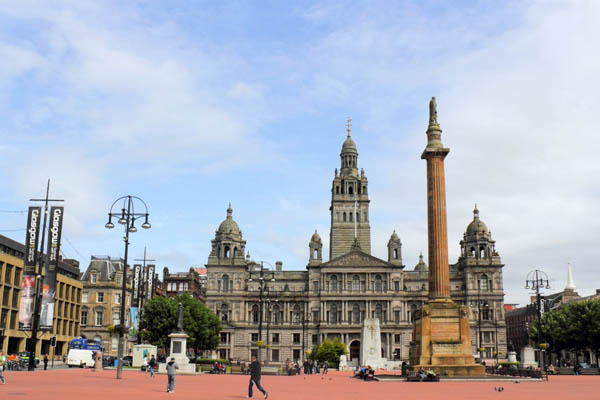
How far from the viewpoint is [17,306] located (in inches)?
2699

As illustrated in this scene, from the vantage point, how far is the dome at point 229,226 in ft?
386

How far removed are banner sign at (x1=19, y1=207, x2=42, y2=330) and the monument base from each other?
93.9 ft

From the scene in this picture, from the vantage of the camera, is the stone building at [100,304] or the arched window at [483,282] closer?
the stone building at [100,304]

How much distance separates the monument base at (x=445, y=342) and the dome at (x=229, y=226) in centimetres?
8296

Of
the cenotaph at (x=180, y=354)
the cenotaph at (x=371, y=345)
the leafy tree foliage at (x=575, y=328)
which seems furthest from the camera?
the leafy tree foliage at (x=575, y=328)

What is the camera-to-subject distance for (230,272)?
11694 cm

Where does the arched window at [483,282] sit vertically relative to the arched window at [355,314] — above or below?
above

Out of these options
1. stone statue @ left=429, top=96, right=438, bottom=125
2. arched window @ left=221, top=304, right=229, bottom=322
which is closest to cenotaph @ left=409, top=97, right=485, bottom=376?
stone statue @ left=429, top=96, right=438, bottom=125

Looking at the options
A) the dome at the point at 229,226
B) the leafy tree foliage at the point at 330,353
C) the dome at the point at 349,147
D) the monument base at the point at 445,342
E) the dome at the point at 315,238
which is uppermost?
the dome at the point at 349,147

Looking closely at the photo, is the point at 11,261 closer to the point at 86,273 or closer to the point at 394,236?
the point at 86,273

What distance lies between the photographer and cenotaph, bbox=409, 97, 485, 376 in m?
35.8

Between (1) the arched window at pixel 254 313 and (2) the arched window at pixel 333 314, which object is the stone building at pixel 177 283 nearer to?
(1) the arched window at pixel 254 313

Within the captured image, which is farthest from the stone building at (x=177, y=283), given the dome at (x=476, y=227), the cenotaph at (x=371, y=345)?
the cenotaph at (x=371, y=345)

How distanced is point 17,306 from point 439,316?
170 feet
